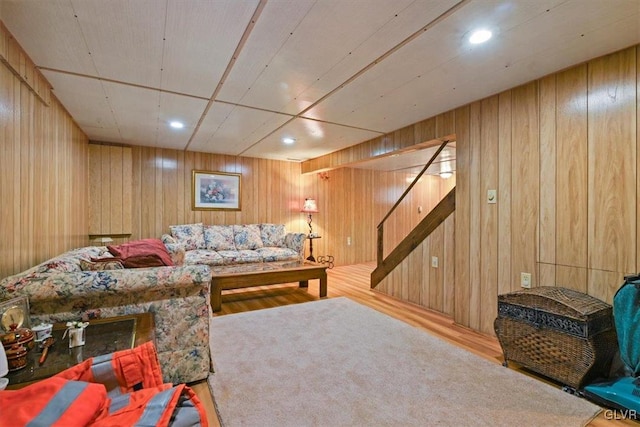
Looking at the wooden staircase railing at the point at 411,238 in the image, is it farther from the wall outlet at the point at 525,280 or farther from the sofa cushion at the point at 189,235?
the sofa cushion at the point at 189,235

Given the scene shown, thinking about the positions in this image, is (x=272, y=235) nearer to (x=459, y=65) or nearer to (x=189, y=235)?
(x=189, y=235)

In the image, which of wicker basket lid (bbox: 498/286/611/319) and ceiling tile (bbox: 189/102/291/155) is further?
ceiling tile (bbox: 189/102/291/155)

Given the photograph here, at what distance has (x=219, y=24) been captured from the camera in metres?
1.70

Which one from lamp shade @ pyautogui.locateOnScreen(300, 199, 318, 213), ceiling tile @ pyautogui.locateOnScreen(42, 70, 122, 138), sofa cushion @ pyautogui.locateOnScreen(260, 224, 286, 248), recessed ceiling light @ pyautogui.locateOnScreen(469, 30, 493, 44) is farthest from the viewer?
lamp shade @ pyautogui.locateOnScreen(300, 199, 318, 213)

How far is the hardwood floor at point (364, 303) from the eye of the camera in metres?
1.89

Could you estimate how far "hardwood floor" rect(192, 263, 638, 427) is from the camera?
6.21 ft

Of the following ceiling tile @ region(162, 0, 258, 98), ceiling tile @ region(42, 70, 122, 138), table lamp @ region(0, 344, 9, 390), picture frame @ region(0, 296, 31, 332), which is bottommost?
table lamp @ region(0, 344, 9, 390)

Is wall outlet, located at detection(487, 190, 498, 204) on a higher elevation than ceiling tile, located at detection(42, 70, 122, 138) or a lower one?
lower

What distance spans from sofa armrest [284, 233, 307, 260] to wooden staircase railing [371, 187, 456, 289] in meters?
1.24

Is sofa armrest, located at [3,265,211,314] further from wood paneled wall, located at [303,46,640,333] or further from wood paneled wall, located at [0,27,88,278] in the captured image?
wood paneled wall, located at [303,46,640,333]

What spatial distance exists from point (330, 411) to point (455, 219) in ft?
7.36

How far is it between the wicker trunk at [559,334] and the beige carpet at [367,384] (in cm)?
14

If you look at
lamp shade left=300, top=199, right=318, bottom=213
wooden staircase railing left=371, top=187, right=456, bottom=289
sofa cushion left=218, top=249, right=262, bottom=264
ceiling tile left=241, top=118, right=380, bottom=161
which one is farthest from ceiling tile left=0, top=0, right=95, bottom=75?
lamp shade left=300, top=199, right=318, bottom=213

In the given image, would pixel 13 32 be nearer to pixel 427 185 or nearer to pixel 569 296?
pixel 569 296
